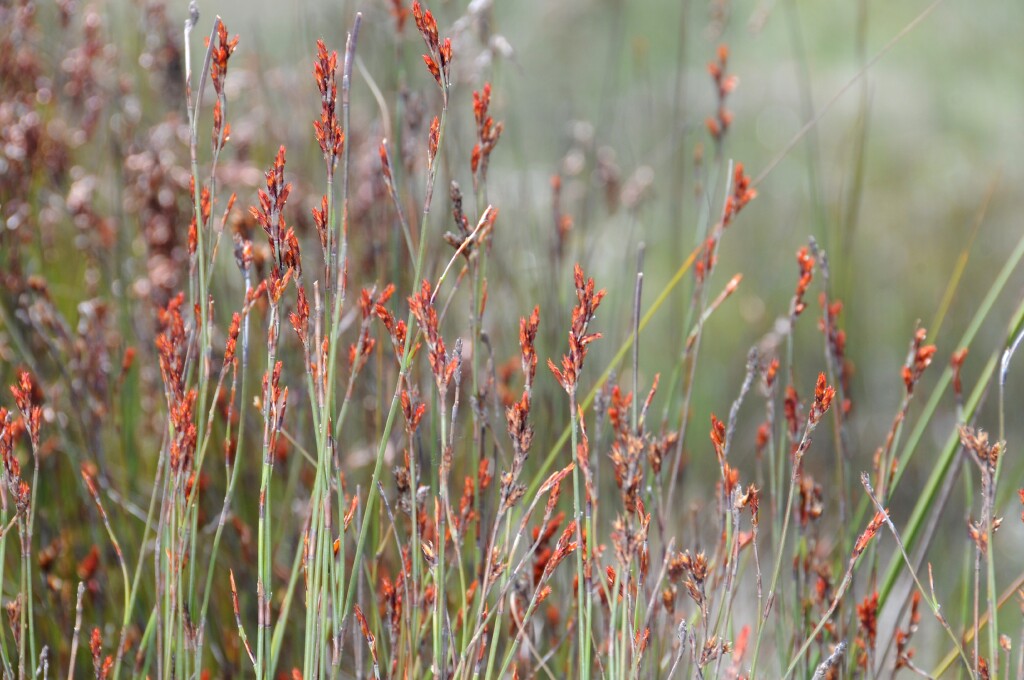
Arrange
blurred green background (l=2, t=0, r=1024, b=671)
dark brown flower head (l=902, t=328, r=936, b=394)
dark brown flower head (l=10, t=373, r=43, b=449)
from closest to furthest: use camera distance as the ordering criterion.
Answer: dark brown flower head (l=10, t=373, r=43, b=449) → dark brown flower head (l=902, t=328, r=936, b=394) → blurred green background (l=2, t=0, r=1024, b=671)

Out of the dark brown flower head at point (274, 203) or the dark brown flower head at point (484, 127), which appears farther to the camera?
the dark brown flower head at point (484, 127)

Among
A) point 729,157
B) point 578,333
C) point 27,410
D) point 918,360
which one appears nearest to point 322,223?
point 578,333

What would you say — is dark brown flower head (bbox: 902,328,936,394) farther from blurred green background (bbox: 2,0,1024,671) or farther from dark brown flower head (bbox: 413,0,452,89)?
blurred green background (bbox: 2,0,1024,671)

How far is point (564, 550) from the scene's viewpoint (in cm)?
92

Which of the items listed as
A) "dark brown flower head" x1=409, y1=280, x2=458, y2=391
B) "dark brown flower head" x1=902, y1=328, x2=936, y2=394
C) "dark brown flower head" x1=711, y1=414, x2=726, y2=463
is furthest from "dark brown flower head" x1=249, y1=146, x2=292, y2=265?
"dark brown flower head" x1=902, y1=328, x2=936, y2=394

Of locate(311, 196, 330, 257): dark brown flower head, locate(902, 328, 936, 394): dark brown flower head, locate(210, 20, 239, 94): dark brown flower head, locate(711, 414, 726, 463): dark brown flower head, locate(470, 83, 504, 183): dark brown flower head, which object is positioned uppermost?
locate(210, 20, 239, 94): dark brown flower head

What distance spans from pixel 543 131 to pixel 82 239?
310 cm

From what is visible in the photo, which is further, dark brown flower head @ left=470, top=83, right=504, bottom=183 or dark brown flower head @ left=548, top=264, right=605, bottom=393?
dark brown flower head @ left=470, top=83, right=504, bottom=183

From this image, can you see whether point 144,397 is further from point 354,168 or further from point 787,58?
point 787,58

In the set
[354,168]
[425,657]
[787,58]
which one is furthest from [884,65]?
[425,657]

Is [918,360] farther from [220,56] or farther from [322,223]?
[220,56]

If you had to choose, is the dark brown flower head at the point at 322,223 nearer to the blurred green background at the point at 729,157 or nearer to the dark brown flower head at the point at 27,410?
the dark brown flower head at the point at 27,410

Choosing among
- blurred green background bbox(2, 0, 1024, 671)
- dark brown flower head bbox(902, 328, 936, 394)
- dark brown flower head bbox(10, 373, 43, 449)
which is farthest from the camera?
blurred green background bbox(2, 0, 1024, 671)

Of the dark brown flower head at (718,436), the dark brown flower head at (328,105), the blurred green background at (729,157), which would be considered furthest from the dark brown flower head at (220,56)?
the blurred green background at (729,157)
